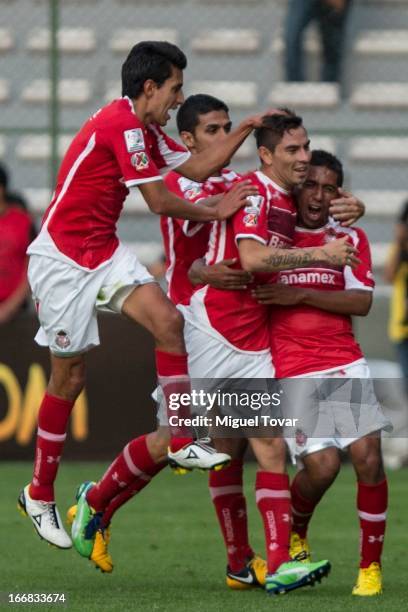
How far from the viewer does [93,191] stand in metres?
6.97

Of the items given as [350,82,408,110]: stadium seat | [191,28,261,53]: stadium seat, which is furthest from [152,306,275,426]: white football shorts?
[191,28,261,53]: stadium seat

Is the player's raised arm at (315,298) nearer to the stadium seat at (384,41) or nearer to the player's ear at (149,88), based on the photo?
the player's ear at (149,88)

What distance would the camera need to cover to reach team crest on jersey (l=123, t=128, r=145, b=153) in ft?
22.2

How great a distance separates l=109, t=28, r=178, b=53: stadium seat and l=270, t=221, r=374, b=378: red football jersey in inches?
297

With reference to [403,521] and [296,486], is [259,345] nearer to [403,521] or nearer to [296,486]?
[296,486]

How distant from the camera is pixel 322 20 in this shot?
1369 centimetres

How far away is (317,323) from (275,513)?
2.87 feet

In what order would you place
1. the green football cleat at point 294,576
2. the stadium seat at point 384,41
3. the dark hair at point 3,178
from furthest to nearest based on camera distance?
1. the stadium seat at point 384,41
2. the dark hair at point 3,178
3. the green football cleat at point 294,576

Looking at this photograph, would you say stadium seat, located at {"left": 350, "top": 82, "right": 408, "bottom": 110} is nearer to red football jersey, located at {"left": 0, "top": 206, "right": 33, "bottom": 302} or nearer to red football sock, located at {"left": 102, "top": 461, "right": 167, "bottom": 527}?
red football jersey, located at {"left": 0, "top": 206, "right": 33, "bottom": 302}

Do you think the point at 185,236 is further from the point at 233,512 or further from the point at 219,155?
the point at 233,512

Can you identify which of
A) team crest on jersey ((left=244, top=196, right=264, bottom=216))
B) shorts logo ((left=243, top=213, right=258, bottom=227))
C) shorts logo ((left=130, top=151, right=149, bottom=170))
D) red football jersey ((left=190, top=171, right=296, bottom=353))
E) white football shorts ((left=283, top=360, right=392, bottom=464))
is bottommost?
white football shorts ((left=283, top=360, right=392, bottom=464))

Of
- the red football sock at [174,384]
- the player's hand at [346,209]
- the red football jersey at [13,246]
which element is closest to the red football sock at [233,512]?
the red football sock at [174,384]

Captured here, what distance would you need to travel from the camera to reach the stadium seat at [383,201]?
45.1 feet

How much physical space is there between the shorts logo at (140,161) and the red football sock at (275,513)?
56.9 inches
